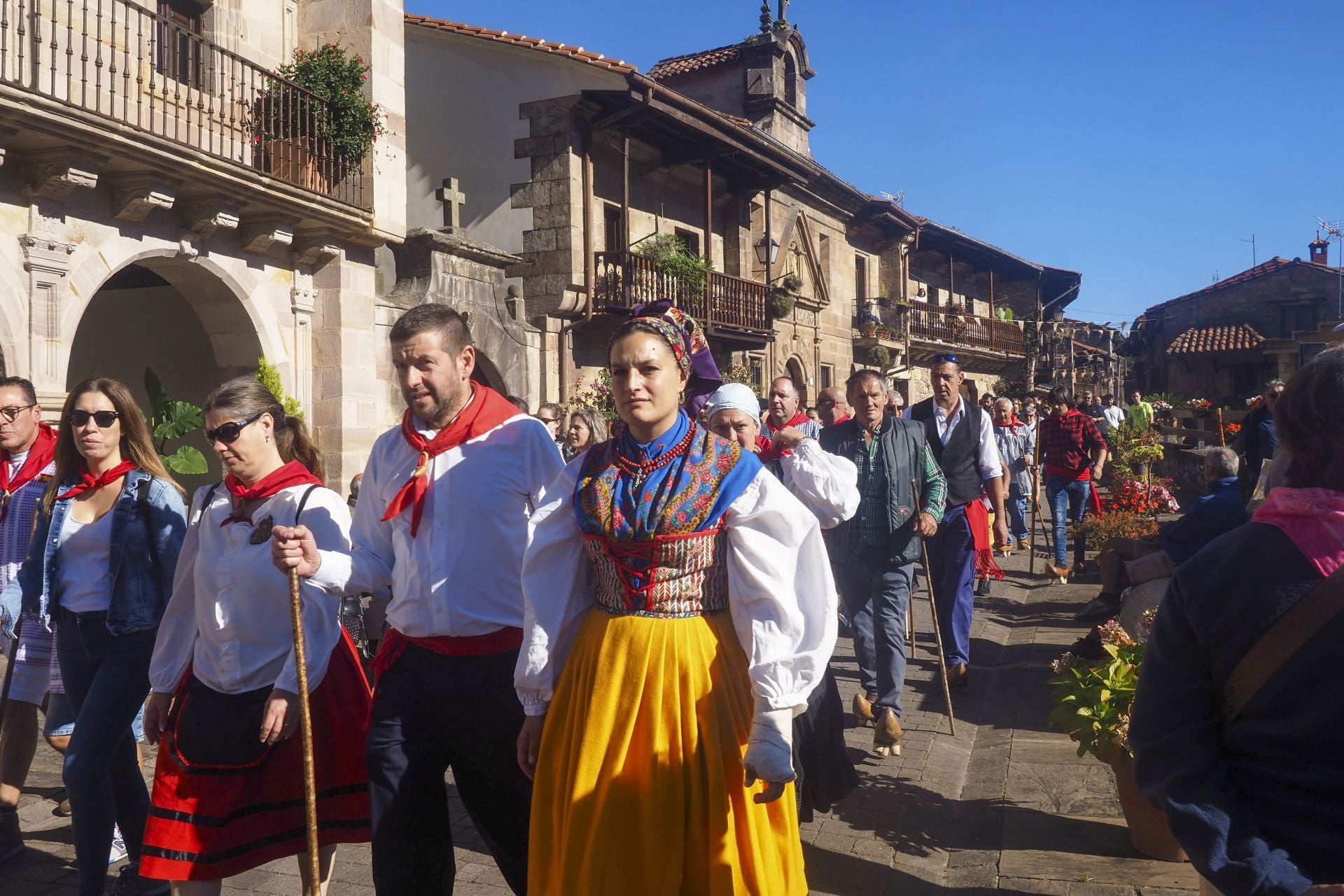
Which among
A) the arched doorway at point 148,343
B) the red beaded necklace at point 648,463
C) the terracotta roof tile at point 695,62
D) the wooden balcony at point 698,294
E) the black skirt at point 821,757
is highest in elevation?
the terracotta roof tile at point 695,62

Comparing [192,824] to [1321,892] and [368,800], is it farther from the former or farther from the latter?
[1321,892]

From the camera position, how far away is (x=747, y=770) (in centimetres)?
260

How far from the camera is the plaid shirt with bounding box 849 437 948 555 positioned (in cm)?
588

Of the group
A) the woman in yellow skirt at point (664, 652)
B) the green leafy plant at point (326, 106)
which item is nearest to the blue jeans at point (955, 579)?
the woman in yellow skirt at point (664, 652)

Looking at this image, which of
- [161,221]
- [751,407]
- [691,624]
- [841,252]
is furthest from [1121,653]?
[841,252]

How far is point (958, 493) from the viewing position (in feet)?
22.2

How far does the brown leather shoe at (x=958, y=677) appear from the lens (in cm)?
669

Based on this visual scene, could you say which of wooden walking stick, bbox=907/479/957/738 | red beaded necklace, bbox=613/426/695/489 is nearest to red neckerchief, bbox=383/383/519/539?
red beaded necklace, bbox=613/426/695/489

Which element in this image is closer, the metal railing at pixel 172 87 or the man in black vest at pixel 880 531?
the man in black vest at pixel 880 531

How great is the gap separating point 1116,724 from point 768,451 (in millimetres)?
1955

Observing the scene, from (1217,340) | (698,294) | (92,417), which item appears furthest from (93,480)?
(1217,340)

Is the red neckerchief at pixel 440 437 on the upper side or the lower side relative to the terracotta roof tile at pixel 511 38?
lower

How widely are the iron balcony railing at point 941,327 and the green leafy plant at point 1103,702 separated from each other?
22.9 meters

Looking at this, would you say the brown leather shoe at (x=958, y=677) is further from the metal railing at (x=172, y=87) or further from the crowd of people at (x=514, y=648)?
the metal railing at (x=172, y=87)
